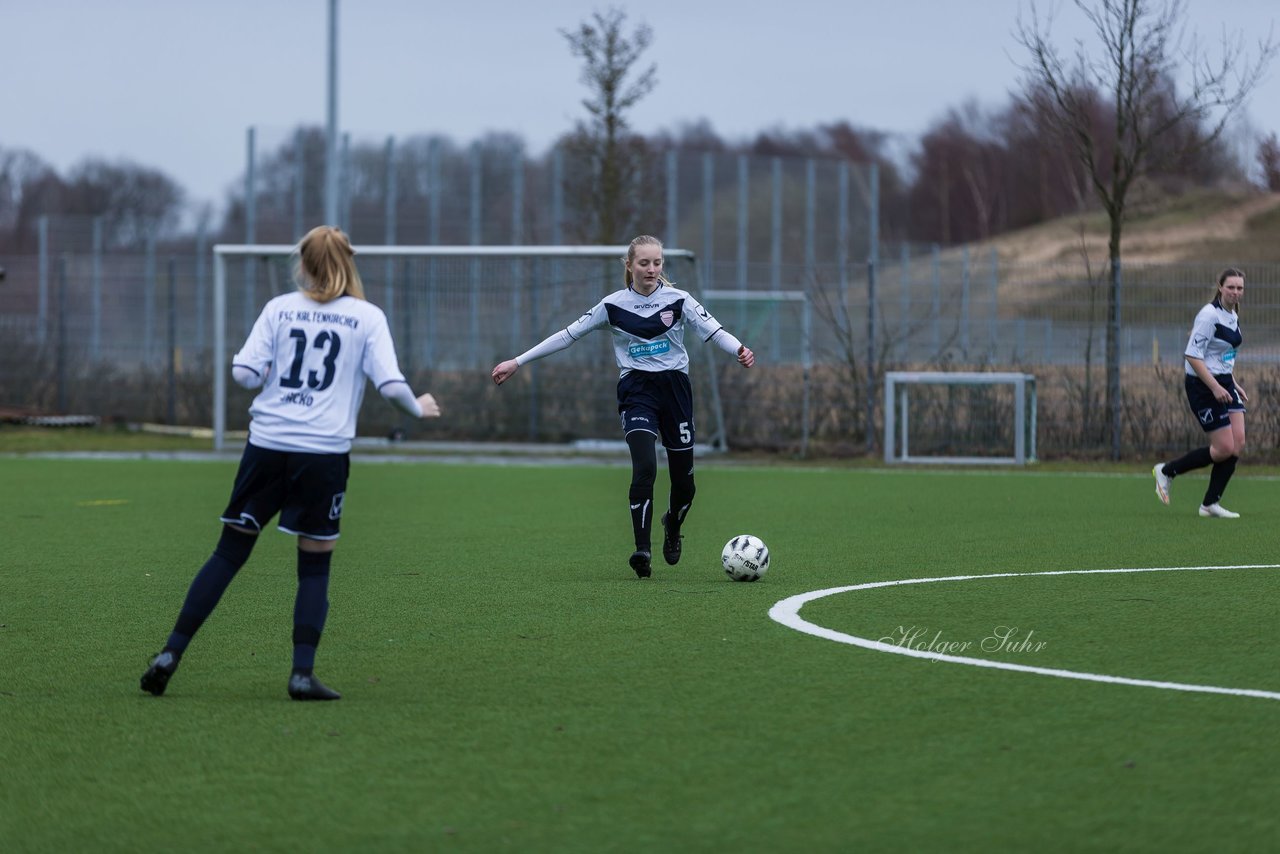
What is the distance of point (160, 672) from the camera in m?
6.00

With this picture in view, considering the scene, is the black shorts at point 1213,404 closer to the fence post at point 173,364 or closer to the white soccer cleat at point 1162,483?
the white soccer cleat at point 1162,483

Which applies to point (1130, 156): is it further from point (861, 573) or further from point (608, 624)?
point (608, 624)

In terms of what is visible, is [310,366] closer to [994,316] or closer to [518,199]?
[994,316]

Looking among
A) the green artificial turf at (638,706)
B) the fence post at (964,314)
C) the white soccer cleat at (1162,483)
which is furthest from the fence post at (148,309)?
the white soccer cleat at (1162,483)

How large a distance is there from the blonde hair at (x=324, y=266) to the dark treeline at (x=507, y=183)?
28.3 meters

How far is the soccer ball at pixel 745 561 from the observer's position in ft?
29.9

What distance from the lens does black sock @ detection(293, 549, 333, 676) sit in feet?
19.7

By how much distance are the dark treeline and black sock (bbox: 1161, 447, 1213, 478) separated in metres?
21.2

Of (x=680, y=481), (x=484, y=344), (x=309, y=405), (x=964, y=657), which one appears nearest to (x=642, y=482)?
(x=680, y=481)

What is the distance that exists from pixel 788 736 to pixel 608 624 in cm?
243

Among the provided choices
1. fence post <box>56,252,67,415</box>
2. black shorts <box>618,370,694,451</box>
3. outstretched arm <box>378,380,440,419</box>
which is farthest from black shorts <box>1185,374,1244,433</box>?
fence post <box>56,252,67,415</box>

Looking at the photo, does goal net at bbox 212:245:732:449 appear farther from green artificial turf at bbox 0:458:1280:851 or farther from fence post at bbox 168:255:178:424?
green artificial turf at bbox 0:458:1280:851

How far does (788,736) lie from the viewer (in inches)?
208

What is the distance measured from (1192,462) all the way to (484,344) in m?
12.6
